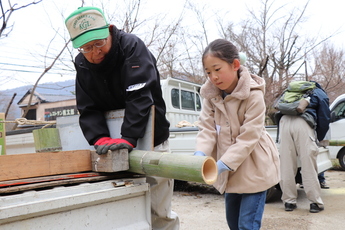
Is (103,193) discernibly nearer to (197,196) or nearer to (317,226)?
(317,226)

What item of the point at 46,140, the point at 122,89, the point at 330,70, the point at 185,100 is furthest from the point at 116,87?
the point at 330,70

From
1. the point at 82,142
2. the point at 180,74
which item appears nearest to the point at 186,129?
the point at 82,142

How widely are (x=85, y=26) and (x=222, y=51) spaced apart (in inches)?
33.5

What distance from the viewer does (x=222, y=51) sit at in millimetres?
2090

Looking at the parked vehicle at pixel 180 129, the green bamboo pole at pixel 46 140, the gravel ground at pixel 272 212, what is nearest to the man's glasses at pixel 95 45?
the green bamboo pole at pixel 46 140

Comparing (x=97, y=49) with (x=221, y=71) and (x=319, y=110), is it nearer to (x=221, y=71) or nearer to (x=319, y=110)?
(x=221, y=71)

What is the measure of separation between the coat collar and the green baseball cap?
2.53 feet

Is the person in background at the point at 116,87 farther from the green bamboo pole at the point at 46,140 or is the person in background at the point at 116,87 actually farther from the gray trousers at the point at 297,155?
the gray trousers at the point at 297,155

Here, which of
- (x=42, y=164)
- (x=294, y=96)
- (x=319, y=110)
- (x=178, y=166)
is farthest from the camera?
(x=294, y=96)

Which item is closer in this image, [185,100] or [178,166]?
[178,166]

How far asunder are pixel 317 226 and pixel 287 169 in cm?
93

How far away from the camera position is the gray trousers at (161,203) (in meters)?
2.34

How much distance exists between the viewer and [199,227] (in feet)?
13.6

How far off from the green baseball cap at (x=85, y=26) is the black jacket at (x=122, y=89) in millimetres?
157
